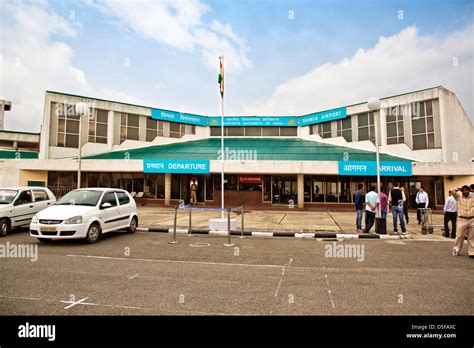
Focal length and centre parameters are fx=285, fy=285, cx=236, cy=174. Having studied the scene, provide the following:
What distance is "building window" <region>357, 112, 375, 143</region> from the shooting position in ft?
84.1

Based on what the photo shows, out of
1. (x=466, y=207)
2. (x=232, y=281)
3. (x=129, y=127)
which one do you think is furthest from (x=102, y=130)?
(x=466, y=207)

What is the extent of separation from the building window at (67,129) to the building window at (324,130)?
24.0m

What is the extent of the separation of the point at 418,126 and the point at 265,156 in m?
12.3

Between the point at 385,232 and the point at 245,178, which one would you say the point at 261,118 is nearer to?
the point at 245,178

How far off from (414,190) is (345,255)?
1656 centimetres

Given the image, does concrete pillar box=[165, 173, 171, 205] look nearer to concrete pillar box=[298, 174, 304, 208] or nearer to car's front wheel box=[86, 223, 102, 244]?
concrete pillar box=[298, 174, 304, 208]

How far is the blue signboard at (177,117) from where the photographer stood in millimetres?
30109

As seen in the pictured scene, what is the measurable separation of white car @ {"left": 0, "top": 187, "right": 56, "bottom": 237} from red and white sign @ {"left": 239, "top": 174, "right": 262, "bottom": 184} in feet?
44.6

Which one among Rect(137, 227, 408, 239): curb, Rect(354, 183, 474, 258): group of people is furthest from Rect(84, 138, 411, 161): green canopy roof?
Rect(137, 227, 408, 239): curb

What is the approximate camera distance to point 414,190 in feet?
68.6

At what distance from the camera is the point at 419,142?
74.1ft

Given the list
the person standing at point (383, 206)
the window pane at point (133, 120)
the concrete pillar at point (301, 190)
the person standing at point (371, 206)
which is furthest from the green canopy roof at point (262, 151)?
the person standing at point (371, 206)

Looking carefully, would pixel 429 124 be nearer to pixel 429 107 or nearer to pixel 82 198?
pixel 429 107
